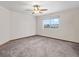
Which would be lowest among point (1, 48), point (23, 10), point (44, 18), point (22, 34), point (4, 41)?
point (1, 48)

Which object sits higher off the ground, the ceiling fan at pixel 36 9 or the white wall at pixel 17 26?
the ceiling fan at pixel 36 9

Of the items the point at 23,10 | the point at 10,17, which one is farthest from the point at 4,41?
the point at 23,10

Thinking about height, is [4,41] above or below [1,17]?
below

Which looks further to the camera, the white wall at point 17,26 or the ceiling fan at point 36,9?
the white wall at point 17,26

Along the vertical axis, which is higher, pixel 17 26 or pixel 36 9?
pixel 36 9

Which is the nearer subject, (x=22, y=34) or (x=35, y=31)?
(x=35, y=31)

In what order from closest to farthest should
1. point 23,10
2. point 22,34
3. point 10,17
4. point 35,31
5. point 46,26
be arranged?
point 46,26 → point 23,10 → point 35,31 → point 22,34 → point 10,17

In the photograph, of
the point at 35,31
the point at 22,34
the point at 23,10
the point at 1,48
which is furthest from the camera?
the point at 1,48

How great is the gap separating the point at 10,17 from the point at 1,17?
911mm

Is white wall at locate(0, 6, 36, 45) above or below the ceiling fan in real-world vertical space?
below

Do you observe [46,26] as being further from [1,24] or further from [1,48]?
[1,48]

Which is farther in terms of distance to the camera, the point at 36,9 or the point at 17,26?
the point at 17,26

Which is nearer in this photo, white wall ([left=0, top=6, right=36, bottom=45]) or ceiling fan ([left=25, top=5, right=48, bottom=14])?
ceiling fan ([left=25, top=5, right=48, bottom=14])

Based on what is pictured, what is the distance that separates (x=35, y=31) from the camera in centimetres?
282
